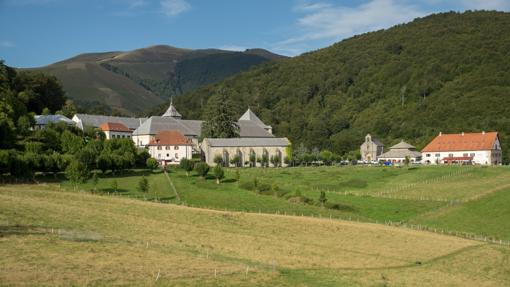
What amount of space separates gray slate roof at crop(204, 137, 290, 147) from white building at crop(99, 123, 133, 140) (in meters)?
21.5

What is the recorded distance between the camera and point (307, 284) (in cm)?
2941

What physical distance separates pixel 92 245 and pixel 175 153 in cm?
7631

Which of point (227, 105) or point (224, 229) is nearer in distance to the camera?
point (224, 229)

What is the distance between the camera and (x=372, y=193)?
72.7m

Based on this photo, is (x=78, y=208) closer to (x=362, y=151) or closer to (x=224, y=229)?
(x=224, y=229)

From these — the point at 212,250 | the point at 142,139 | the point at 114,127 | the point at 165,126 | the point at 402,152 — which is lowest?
the point at 212,250

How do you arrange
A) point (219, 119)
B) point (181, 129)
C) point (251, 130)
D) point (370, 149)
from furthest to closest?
point (251, 130), point (370, 149), point (181, 129), point (219, 119)

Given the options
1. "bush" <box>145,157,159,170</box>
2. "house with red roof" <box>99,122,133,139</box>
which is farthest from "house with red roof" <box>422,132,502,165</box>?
Result: "house with red roof" <box>99,122,133,139</box>

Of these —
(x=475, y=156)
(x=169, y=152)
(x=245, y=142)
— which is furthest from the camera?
(x=245, y=142)

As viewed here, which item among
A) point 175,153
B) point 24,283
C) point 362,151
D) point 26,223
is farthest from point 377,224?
point 362,151

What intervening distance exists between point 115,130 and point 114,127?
1.03m

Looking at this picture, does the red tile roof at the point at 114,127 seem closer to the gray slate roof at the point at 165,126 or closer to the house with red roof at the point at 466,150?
the gray slate roof at the point at 165,126

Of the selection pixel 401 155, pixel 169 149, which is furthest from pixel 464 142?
pixel 169 149

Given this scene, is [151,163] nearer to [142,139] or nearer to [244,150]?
[244,150]
